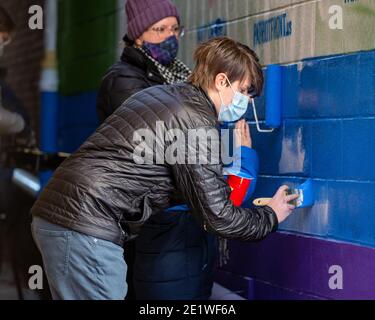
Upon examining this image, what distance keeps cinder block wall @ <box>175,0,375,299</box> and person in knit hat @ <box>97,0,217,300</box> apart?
0.41m

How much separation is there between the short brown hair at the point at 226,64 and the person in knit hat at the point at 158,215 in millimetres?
676

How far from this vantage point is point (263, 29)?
4160 millimetres

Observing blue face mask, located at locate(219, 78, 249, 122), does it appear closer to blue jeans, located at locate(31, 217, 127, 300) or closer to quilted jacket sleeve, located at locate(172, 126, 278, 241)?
quilted jacket sleeve, located at locate(172, 126, 278, 241)

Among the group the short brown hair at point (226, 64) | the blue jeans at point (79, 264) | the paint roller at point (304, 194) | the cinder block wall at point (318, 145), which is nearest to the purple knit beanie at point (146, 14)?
the cinder block wall at point (318, 145)

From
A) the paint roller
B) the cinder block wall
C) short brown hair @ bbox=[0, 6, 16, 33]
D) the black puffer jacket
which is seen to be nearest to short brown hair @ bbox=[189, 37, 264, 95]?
the black puffer jacket

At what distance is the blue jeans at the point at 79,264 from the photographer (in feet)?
9.75

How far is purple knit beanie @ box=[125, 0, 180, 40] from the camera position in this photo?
3912 mm

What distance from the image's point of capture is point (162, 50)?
3898mm

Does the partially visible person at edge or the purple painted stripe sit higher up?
the partially visible person at edge

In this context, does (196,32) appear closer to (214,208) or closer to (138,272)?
(138,272)

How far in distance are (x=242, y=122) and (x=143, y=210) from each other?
0.86 metres

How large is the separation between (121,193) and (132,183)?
52 mm

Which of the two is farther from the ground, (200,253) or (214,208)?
(214,208)

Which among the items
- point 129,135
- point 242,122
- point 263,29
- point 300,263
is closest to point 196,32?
point 263,29
